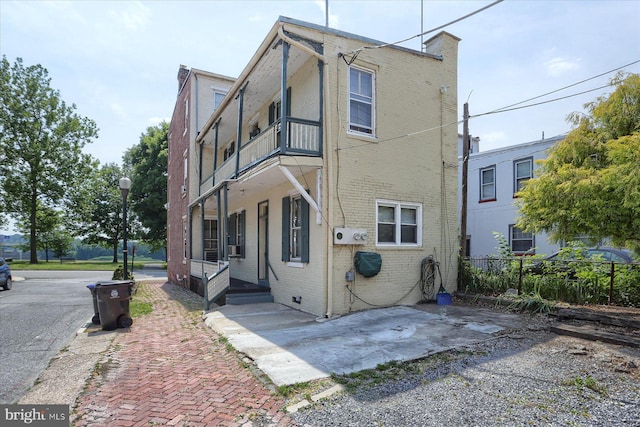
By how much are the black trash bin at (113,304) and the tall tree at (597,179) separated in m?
8.78

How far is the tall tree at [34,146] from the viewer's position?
33.7 m

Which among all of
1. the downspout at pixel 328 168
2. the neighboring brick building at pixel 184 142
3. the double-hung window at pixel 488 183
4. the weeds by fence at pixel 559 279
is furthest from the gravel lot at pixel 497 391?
the neighboring brick building at pixel 184 142

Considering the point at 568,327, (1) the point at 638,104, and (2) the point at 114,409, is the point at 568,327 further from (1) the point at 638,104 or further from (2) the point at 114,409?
(2) the point at 114,409

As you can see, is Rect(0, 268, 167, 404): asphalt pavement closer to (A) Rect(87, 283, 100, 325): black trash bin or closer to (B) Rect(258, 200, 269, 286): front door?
(A) Rect(87, 283, 100, 325): black trash bin

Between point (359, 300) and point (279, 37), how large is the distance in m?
6.01

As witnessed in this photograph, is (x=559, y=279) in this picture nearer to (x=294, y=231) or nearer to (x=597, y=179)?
(x=597, y=179)

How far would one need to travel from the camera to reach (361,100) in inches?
369

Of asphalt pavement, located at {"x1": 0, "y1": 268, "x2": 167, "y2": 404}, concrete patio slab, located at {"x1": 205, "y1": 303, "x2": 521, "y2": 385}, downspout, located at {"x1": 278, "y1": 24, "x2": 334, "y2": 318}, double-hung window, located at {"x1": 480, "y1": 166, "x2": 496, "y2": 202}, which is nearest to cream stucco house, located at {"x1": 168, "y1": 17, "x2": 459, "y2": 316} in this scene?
downspout, located at {"x1": 278, "y1": 24, "x2": 334, "y2": 318}

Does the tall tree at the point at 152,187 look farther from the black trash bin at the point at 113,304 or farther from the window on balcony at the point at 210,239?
the black trash bin at the point at 113,304

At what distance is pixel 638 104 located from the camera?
7.07 meters

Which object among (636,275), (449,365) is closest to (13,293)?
(449,365)

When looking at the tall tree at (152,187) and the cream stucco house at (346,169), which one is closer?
the cream stucco house at (346,169)

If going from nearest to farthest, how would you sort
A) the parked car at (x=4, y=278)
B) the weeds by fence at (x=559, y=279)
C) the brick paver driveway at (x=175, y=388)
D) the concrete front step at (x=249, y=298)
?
the brick paver driveway at (x=175, y=388)
the weeds by fence at (x=559, y=279)
the concrete front step at (x=249, y=298)
the parked car at (x=4, y=278)

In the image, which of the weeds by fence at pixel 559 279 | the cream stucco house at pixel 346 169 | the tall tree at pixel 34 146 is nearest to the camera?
the weeds by fence at pixel 559 279
